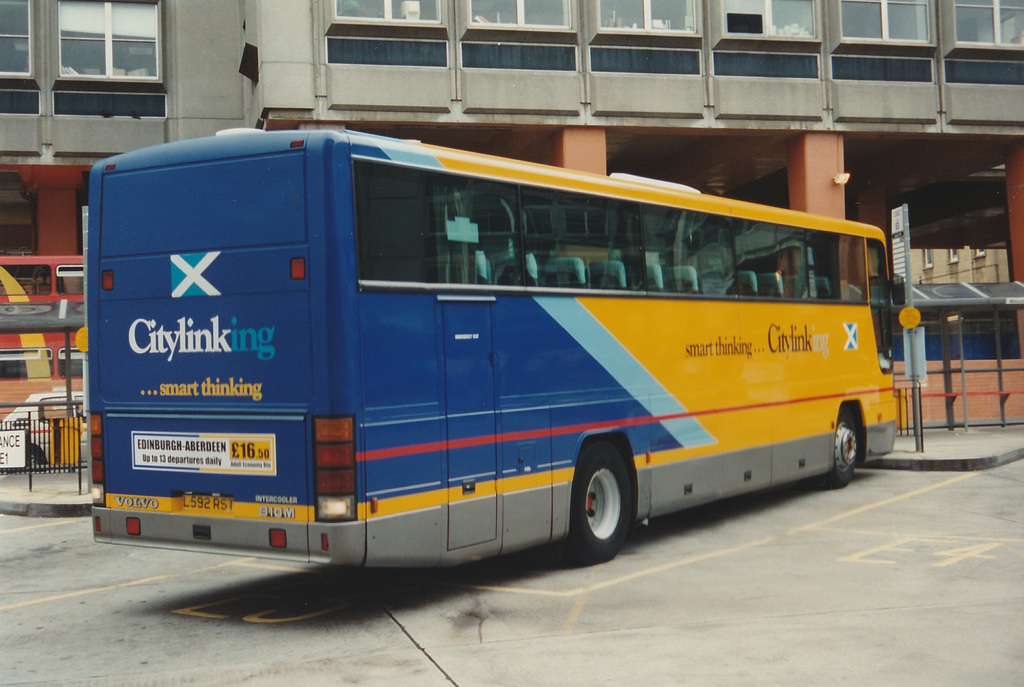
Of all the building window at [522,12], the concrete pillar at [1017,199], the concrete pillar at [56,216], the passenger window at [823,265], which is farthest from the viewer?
the concrete pillar at [56,216]

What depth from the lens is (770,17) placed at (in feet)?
78.9

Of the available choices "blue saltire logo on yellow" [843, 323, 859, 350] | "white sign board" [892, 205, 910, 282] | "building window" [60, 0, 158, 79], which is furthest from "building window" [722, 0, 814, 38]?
"building window" [60, 0, 158, 79]

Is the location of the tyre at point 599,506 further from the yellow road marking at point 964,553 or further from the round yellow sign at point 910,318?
the round yellow sign at point 910,318

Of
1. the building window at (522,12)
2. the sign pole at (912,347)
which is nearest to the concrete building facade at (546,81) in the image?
the building window at (522,12)

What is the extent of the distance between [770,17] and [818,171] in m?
3.54

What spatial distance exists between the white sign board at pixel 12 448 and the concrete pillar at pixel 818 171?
16.7m

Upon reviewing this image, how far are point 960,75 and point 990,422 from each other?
8.11m

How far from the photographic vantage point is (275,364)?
7.33m

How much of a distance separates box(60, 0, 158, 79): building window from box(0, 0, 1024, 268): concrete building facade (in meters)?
0.03

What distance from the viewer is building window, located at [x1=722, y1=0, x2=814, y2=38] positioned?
78.4 feet

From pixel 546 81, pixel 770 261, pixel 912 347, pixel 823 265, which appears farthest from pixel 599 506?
pixel 546 81

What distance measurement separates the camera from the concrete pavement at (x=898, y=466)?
551 inches

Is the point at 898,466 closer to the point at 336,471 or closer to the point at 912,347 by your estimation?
the point at 912,347

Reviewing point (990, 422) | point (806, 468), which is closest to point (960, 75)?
point (990, 422)
